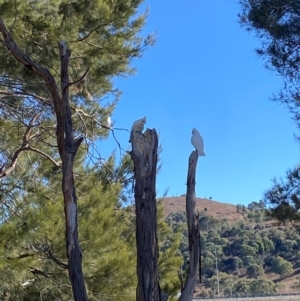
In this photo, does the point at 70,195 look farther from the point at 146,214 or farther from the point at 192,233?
the point at 192,233

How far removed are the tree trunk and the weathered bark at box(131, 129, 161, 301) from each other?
0.31 m

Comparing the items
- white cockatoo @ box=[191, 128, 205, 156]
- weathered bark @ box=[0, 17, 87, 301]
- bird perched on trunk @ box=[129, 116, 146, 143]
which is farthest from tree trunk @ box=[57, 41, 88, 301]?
white cockatoo @ box=[191, 128, 205, 156]

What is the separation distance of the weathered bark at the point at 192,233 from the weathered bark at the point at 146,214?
0.21m

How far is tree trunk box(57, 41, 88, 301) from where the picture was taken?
227cm

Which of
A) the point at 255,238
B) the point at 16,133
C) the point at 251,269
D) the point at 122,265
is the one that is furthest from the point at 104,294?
the point at 255,238

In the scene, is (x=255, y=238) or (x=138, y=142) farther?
(x=255, y=238)

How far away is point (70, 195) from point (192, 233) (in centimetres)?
63

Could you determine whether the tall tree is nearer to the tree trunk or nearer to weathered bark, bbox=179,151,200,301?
the tree trunk

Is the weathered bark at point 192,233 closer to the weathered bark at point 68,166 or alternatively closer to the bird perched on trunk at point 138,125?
the bird perched on trunk at point 138,125

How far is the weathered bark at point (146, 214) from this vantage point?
6.92 ft

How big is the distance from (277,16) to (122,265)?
305 centimetres

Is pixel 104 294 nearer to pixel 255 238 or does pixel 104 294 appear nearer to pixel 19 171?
pixel 19 171

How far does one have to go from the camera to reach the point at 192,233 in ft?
7.61

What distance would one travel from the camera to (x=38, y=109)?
445 cm
